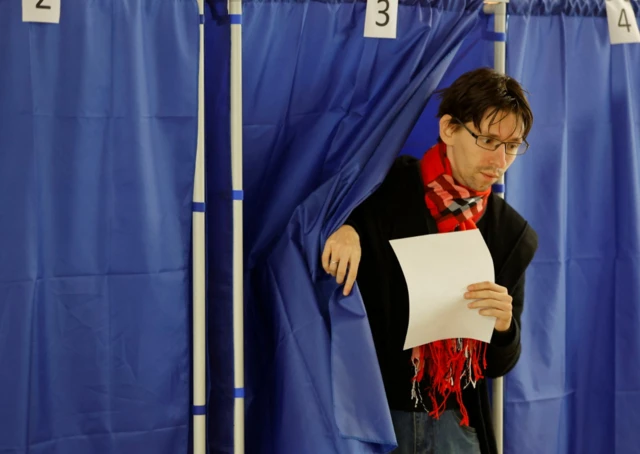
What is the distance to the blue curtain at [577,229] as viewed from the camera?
2.61 meters

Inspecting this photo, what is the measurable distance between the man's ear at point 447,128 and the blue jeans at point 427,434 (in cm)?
71

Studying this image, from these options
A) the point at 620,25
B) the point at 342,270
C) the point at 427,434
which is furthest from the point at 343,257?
the point at 620,25

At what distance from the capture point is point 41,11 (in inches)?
84.5

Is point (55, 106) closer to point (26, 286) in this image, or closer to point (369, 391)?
point (26, 286)

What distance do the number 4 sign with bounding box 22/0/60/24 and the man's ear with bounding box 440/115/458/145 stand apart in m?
1.01

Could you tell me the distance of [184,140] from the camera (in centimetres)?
229

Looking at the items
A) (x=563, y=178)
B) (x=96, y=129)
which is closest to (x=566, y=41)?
(x=563, y=178)

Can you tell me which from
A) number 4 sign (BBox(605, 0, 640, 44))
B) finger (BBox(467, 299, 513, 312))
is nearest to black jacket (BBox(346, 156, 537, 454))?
finger (BBox(467, 299, 513, 312))

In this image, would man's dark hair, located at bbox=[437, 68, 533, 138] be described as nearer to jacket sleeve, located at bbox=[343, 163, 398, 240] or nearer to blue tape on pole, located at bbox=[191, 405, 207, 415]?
jacket sleeve, located at bbox=[343, 163, 398, 240]

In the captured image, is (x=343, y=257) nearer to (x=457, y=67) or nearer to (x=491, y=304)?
(x=491, y=304)

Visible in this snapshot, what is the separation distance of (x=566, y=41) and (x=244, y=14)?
991 millimetres

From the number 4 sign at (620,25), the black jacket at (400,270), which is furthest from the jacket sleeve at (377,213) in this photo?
the number 4 sign at (620,25)

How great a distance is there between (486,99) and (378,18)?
45cm

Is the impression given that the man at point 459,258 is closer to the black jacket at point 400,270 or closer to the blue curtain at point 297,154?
the black jacket at point 400,270
